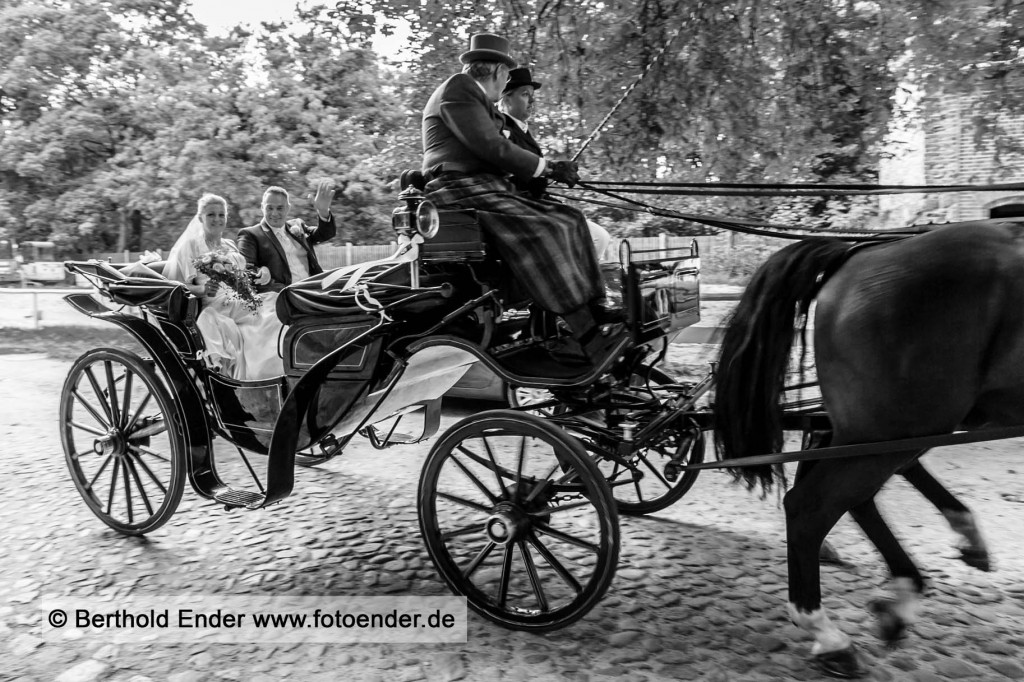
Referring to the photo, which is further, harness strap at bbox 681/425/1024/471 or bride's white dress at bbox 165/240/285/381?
bride's white dress at bbox 165/240/285/381

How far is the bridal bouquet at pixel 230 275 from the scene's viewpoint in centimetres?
415

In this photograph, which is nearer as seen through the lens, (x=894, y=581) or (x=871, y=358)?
(x=871, y=358)

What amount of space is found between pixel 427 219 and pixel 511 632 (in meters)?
1.70

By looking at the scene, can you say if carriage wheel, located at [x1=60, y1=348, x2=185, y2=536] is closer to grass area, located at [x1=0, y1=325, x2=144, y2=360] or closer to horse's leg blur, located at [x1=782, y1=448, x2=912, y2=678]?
horse's leg blur, located at [x1=782, y1=448, x2=912, y2=678]

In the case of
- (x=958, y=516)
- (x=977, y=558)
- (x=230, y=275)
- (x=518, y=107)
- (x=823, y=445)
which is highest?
(x=518, y=107)

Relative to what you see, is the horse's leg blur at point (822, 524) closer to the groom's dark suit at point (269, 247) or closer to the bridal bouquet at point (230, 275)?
the bridal bouquet at point (230, 275)

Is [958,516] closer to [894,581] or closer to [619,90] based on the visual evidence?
[894,581]

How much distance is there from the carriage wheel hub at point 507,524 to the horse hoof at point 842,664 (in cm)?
116

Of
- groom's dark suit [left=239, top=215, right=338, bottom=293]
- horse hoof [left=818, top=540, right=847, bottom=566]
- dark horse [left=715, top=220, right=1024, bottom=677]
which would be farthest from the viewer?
groom's dark suit [left=239, top=215, right=338, bottom=293]

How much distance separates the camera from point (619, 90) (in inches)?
255

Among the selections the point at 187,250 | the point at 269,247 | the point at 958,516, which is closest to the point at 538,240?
the point at 958,516

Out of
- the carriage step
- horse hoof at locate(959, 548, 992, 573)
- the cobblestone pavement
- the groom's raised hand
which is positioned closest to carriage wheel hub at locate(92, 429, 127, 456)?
the cobblestone pavement

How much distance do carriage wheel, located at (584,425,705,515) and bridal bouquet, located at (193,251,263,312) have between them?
2.10 meters

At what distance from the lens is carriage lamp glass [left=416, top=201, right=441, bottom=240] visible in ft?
10.3
